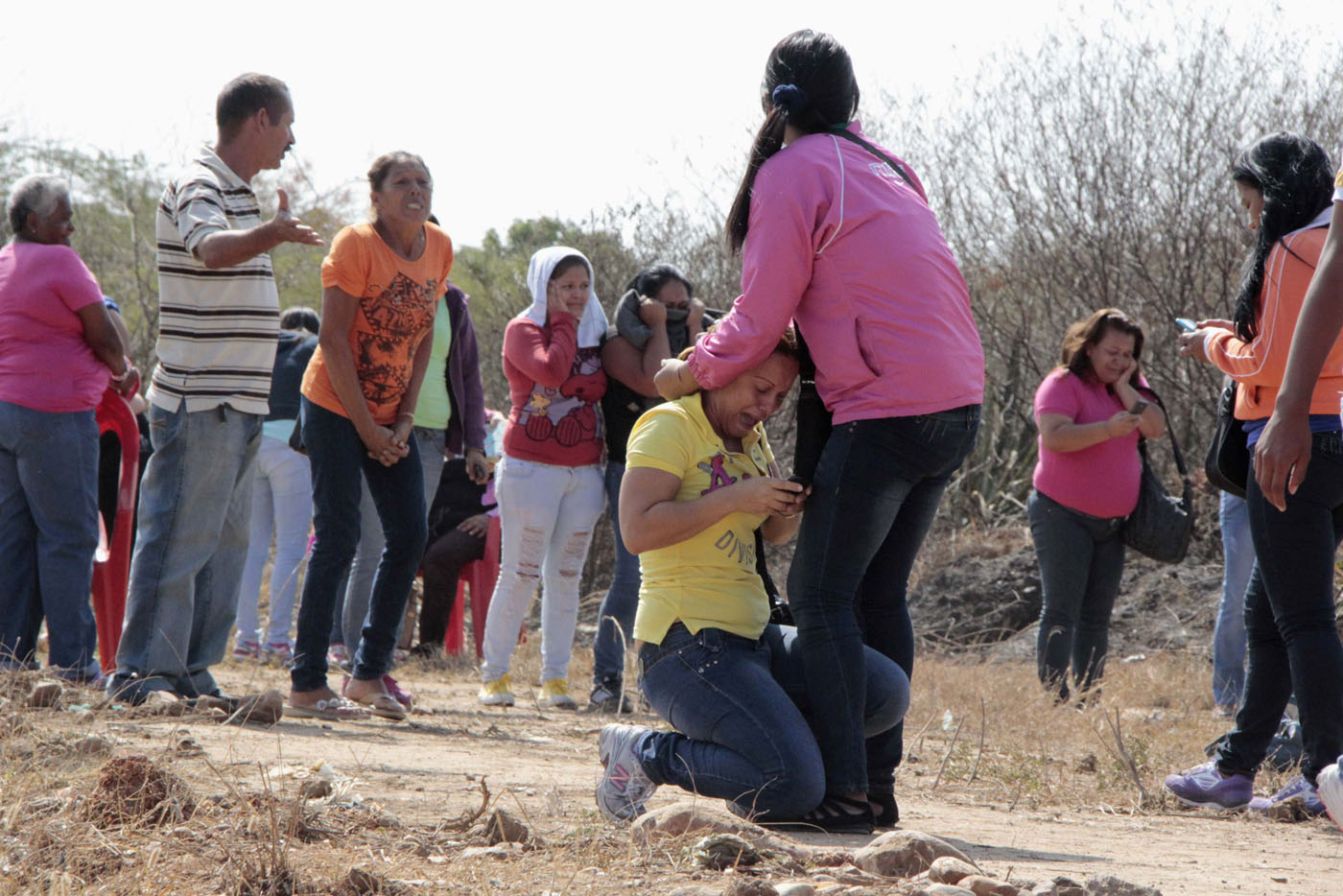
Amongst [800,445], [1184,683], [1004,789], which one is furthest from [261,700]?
[1184,683]

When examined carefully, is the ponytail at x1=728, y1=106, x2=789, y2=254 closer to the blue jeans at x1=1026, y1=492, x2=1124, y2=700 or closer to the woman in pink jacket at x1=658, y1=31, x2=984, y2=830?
the woman in pink jacket at x1=658, y1=31, x2=984, y2=830

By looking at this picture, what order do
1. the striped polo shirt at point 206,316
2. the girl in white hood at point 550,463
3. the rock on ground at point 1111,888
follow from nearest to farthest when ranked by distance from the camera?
1. the rock on ground at point 1111,888
2. the striped polo shirt at point 206,316
3. the girl in white hood at point 550,463

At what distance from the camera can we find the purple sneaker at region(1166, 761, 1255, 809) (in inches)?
164

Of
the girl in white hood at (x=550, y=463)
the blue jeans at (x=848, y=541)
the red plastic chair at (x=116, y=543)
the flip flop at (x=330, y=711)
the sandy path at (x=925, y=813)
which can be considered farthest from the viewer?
the girl in white hood at (x=550, y=463)

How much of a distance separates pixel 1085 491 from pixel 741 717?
3.68 metres

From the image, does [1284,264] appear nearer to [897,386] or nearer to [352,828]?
[897,386]

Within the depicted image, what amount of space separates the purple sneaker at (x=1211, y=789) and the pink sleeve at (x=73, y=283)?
4.32 metres

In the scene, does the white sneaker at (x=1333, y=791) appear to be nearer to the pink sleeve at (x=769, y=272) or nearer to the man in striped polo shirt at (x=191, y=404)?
the pink sleeve at (x=769, y=272)

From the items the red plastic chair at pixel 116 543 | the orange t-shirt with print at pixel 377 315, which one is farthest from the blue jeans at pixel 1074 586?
the red plastic chair at pixel 116 543

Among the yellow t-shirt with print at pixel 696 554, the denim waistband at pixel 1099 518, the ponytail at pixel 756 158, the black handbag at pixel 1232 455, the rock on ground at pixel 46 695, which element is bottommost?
the rock on ground at pixel 46 695

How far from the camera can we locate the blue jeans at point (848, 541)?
11.2ft

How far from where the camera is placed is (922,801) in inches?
165

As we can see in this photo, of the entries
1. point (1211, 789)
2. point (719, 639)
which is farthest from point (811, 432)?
point (1211, 789)

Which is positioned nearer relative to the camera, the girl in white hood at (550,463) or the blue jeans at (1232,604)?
the blue jeans at (1232,604)
